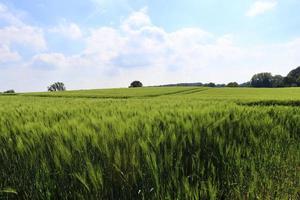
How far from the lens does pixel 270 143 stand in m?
2.99

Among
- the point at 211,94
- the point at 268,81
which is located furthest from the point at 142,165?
the point at 268,81

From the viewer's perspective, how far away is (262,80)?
4355 inches

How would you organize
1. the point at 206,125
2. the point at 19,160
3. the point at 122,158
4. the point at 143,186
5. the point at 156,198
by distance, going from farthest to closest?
the point at 206,125, the point at 19,160, the point at 122,158, the point at 143,186, the point at 156,198

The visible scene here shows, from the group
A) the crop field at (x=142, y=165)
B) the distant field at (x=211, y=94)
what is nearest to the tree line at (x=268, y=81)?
the distant field at (x=211, y=94)

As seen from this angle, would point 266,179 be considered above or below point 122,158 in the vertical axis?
below

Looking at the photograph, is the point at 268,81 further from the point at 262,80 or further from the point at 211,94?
the point at 211,94

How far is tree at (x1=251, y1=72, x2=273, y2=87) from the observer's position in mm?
107875

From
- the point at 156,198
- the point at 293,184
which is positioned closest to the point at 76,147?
the point at 156,198

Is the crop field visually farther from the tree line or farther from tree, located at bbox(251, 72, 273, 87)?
tree, located at bbox(251, 72, 273, 87)

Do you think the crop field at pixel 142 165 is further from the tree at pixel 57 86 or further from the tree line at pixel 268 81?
the tree at pixel 57 86

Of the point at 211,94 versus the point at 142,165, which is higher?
the point at 142,165

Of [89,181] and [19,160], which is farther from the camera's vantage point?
[19,160]

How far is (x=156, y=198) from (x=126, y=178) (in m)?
0.29

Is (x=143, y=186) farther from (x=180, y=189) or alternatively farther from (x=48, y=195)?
(x=48, y=195)
